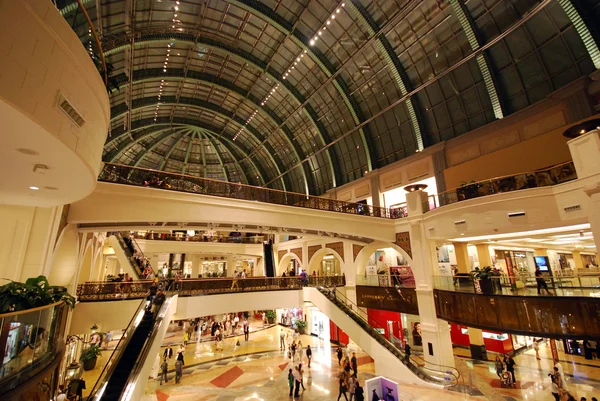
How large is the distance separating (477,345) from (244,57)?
71.5ft

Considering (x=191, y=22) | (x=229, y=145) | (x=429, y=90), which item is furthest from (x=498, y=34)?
(x=229, y=145)

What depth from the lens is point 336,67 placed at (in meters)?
18.0

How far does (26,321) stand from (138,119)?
939 inches

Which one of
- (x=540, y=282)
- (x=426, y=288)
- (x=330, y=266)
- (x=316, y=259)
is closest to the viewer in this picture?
(x=540, y=282)

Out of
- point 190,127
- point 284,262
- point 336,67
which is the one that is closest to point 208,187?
point 336,67

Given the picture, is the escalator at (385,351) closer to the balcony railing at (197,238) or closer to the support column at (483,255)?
the support column at (483,255)

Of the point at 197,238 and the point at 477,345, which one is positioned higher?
the point at 197,238

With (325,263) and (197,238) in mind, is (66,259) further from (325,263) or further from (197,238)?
(325,263)

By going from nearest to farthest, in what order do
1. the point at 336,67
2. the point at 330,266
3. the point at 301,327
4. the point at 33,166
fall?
the point at 33,166, the point at 336,67, the point at 301,327, the point at 330,266

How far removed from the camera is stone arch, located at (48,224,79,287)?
28.4 ft

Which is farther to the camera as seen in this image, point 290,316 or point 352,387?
point 290,316

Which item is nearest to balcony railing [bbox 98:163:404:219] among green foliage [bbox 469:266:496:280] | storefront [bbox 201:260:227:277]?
green foliage [bbox 469:266:496:280]

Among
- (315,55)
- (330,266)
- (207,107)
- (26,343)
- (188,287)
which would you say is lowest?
(26,343)

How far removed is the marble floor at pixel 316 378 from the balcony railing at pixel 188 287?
3.78 metres
